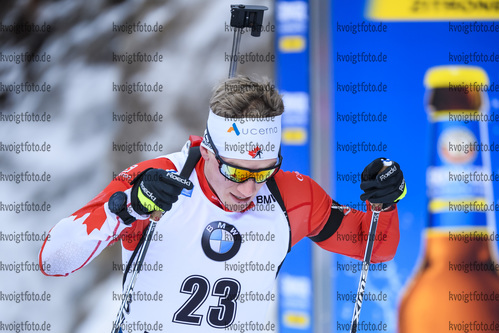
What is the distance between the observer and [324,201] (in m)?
2.10

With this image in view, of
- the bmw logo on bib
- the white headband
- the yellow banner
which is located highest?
the yellow banner

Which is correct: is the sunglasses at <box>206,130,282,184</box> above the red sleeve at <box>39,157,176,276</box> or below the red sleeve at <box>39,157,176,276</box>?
above

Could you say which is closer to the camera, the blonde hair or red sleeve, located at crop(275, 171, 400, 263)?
the blonde hair

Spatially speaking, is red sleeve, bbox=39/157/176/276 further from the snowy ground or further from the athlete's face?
the snowy ground

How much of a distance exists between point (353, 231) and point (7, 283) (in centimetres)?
186

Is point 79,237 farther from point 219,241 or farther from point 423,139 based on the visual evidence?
point 423,139

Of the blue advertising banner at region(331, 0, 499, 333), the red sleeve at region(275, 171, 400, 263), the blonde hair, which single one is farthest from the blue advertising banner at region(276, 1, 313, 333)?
the blonde hair

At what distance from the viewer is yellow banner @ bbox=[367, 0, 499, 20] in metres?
2.97

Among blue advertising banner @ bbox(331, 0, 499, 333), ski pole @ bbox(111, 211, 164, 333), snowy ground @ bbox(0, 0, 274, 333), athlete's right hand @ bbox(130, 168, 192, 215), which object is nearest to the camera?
athlete's right hand @ bbox(130, 168, 192, 215)

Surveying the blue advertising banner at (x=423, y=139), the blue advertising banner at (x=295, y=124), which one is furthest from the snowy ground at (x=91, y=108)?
the blue advertising banner at (x=423, y=139)

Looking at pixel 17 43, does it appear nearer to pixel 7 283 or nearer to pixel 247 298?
pixel 7 283

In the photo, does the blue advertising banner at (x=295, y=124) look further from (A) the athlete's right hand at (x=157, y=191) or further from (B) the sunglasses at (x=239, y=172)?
(A) the athlete's right hand at (x=157, y=191)

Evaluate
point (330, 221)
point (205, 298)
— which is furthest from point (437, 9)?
point (205, 298)

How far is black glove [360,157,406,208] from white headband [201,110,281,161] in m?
0.29
